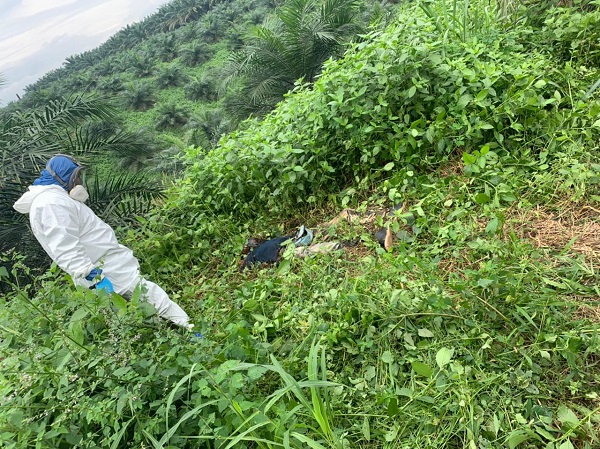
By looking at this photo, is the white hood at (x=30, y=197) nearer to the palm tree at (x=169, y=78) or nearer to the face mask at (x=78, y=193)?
the face mask at (x=78, y=193)

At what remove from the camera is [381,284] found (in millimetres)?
2004

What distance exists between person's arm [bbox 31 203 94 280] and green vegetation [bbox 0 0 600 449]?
9 cm

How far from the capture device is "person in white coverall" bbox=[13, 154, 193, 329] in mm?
2453

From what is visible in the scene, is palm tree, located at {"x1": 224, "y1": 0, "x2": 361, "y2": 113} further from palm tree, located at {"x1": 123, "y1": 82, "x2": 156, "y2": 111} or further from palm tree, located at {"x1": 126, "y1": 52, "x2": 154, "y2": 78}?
palm tree, located at {"x1": 126, "y1": 52, "x2": 154, "y2": 78}

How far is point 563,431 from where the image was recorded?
4.50 feet

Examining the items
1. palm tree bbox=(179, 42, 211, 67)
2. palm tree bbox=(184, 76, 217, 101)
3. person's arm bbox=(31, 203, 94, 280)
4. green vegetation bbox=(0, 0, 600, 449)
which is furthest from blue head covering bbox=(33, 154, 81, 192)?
palm tree bbox=(179, 42, 211, 67)

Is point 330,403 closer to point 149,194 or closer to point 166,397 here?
point 166,397

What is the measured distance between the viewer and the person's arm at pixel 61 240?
96.3 inches

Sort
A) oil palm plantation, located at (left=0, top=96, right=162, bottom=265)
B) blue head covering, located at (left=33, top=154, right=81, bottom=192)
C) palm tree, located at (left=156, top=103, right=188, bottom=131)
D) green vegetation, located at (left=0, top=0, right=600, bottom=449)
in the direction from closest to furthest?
1. green vegetation, located at (left=0, top=0, right=600, bottom=449)
2. blue head covering, located at (left=33, top=154, right=81, bottom=192)
3. oil palm plantation, located at (left=0, top=96, right=162, bottom=265)
4. palm tree, located at (left=156, top=103, right=188, bottom=131)

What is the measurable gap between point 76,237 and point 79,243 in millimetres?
83

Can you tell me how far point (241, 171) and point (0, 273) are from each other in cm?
199

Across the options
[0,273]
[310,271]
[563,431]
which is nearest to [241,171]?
[310,271]

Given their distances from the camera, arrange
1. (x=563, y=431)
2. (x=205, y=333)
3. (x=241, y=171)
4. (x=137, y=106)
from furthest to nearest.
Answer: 1. (x=137, y=106)
2. (x=241, y=171)
3. (x=205, y=333)
4. (x=563, y=431)

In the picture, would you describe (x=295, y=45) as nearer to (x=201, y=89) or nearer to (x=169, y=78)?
(x=201, y=89)
